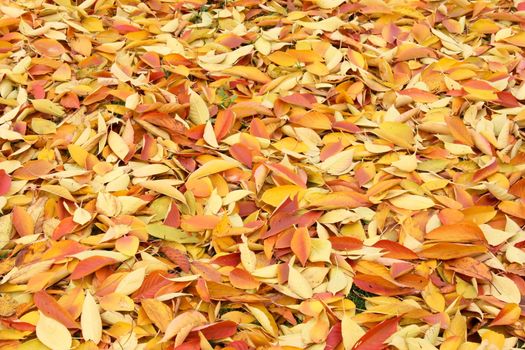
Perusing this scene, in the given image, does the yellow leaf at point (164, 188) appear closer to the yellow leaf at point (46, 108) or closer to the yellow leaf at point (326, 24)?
the yellow leaf at point (46, 108)

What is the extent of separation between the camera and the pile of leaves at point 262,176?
1395 mm

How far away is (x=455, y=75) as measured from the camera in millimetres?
2039

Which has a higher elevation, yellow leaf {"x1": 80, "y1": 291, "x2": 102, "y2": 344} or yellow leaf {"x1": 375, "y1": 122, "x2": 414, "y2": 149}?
yellow leaf {"x1": 375, "y1": 122, "x2": 414, "y2": 149}

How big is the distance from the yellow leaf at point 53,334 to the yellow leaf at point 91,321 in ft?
0.11

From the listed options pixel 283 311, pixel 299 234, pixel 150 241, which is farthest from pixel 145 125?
pixel 283 311

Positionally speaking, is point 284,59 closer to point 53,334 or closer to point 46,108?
point 46,108

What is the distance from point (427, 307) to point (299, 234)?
1.10 feet

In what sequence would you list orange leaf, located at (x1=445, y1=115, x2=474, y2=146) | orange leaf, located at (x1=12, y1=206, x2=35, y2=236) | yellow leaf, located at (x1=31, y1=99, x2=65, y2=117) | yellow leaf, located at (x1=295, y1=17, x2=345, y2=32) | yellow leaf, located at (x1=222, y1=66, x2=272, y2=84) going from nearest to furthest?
1. orange leaf, located at (x1=12, y1=206, x2=35, y2=236)
2. orange leaf, located at (x1=445, y1=115, x2=474, y2=146)
3. yellow leaf, located at (x1=31, y1=99, x2=65, y2=117)
4. yellow leaf, located at (x1=222, y1=66, x2=272, y2=84)
5. yellow leaf, located at (x1=295, y1=17, x2=345, y2=32)

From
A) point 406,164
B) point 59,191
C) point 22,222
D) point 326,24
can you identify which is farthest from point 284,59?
point 22,222

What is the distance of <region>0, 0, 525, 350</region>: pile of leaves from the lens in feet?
4.58

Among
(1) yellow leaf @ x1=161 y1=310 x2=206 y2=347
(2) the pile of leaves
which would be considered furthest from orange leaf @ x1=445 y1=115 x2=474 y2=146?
(1) yellow leaf @ x1=161 y1=310 x2=206 y2=347

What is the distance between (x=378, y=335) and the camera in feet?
4.40

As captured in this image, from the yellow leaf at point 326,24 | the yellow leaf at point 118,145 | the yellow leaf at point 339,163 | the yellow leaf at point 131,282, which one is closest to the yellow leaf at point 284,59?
the yellow leaf at point 326,24

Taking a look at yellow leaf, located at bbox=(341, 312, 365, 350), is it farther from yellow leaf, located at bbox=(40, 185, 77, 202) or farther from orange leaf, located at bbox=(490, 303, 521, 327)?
yellow leaf, located at bbox=(40, 185, 77, 202)
